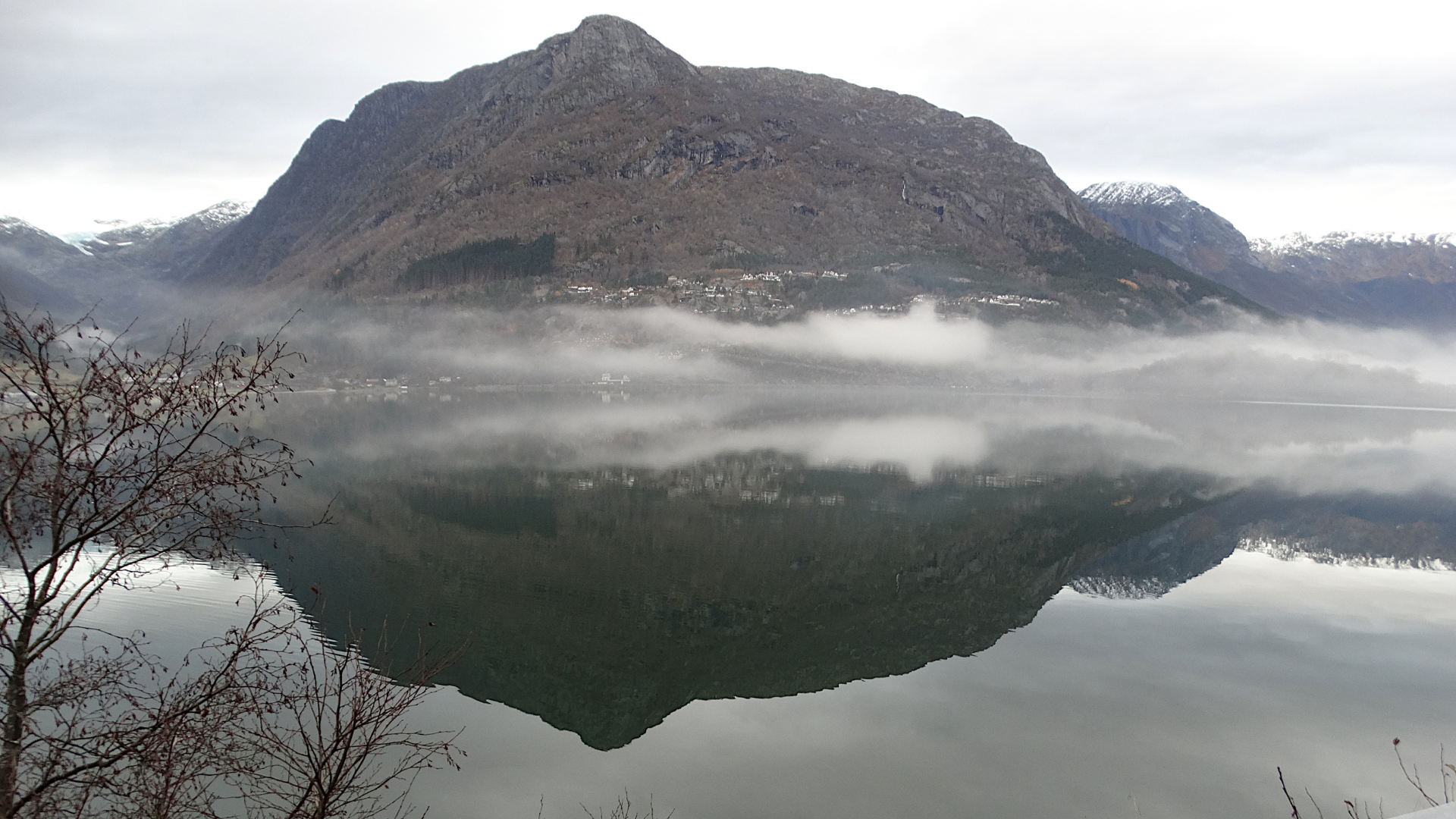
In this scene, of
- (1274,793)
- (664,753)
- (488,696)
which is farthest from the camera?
(488,696)

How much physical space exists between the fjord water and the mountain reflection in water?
16 centimetres

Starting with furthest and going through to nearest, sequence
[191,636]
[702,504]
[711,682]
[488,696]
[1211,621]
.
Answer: [702,504] < [1211,621] < [191,636] < [711,682] < [488,696]

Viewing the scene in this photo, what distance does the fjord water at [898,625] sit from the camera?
1416 cm

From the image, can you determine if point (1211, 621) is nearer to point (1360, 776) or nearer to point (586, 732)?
point (1360, 776)

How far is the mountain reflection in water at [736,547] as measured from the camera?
19.6m

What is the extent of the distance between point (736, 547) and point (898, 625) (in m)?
9.27

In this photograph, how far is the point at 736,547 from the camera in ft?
100

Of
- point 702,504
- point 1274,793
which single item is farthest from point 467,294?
point 1274,793

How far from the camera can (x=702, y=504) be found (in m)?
38.7

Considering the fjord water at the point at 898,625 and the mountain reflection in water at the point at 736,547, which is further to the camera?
the mountain reflection in water at the point at 736,547

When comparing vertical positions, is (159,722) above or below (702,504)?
above

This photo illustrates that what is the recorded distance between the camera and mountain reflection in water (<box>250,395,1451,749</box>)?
19578 millimetres

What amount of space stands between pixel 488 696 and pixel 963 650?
11390 millimetres

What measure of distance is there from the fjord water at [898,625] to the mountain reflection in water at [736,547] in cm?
16
